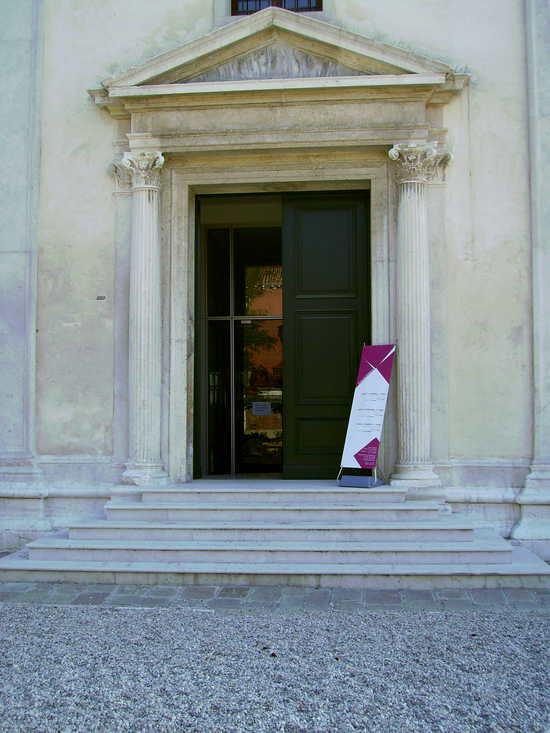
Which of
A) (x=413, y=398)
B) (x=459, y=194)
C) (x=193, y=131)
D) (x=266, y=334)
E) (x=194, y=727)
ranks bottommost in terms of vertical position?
(x=194, y=727)

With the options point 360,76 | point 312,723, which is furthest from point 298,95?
point 312,723

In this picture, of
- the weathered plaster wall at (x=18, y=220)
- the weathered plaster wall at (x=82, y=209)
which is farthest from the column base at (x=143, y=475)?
the weathered plaster wall at (x=18, y=220)

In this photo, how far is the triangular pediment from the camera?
25.3 feet

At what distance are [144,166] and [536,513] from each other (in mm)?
5614

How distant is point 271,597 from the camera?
594cm

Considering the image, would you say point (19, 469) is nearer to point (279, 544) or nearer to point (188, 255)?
point (188, 255)

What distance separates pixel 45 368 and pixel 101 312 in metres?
0.91

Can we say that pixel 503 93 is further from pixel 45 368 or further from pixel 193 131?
pixel 45 368

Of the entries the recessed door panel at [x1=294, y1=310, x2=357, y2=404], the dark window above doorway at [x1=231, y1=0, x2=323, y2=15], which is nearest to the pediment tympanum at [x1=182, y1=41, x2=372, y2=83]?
the dark window above doorway at [x1=231, y1=0, x2=323, y2=15]

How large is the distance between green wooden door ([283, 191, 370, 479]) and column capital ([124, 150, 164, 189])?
1.71 meters

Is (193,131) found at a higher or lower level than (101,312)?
higher

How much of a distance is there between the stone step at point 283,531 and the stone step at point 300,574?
1.39ft

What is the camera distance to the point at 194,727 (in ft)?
11.5

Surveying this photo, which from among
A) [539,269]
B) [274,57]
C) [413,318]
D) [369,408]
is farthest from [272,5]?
[369,408]
